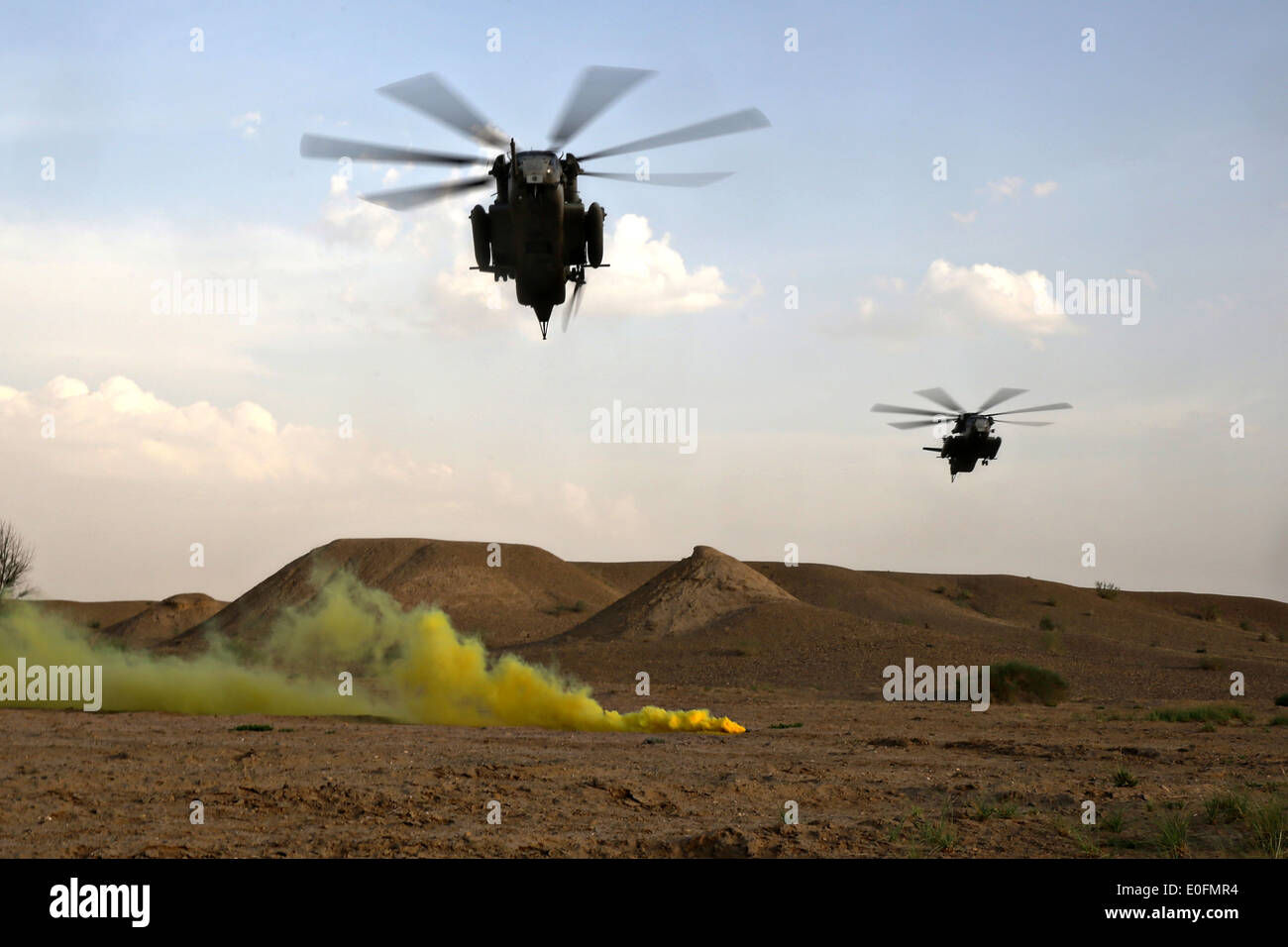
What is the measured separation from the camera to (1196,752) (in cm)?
2423

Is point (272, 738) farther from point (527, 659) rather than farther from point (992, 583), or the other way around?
point (992, 583)

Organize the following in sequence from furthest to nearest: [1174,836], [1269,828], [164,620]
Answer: [164,620] < [1269,828] < [1174,836]

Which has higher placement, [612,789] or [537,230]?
[537,230]

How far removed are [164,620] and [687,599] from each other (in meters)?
55.0

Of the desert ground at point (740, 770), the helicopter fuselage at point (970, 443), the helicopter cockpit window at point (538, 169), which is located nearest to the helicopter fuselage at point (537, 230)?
the helicopter cockpit window at point (538, 169)

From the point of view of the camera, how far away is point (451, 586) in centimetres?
8781

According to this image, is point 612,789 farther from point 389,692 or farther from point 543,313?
point 389,692

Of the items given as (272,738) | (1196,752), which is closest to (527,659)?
(272,738)

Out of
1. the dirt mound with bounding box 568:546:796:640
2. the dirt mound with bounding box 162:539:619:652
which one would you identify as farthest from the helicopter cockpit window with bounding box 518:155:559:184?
the dirt mound with bounding box 162:539:619:652

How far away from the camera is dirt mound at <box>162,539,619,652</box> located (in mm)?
80225

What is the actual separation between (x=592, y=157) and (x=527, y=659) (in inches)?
1649

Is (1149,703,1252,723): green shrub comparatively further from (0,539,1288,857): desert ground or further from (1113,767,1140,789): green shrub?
(1113,767,1140,789): green shrub

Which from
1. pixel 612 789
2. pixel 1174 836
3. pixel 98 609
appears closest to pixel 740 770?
pixel 612 789

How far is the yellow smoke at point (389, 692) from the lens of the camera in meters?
32.5
